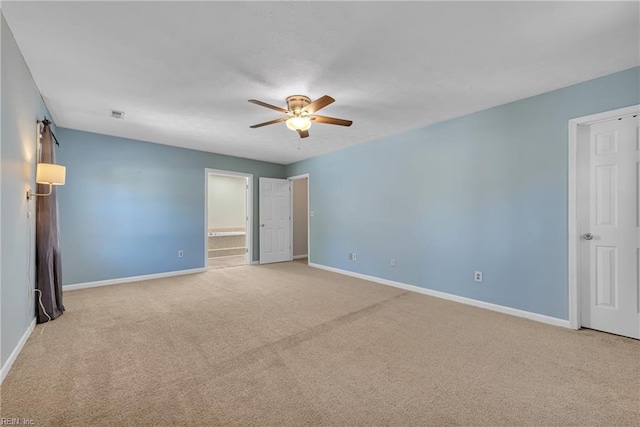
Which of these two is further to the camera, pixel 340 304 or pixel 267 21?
pixel 340 304

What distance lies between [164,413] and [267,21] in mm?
2598

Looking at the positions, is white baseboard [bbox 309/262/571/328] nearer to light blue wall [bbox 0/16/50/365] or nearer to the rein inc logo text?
the rein inc logo text

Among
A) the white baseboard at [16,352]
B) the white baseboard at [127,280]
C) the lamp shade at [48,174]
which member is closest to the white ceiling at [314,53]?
the lamp shade at [48,174]

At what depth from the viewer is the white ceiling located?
1.85m

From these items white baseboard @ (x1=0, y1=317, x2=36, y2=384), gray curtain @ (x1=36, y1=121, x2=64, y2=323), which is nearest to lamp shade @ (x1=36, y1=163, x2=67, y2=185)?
gray curtain @ (x1=36, y1=121, x2=64, y2=323)

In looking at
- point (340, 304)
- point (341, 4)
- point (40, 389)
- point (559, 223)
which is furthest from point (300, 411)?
point (559, 223)

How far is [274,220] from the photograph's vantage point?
6918 millimetres

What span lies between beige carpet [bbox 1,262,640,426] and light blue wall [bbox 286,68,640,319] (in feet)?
1.74

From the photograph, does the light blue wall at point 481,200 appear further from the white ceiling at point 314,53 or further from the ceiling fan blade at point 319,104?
the ceiling fan blade at point 319,104

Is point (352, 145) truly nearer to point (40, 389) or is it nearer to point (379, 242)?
point (379, 242)

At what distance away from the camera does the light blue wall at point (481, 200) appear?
2.96 meters

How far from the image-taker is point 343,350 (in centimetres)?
241

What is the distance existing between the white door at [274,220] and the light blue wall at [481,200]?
2209 mm

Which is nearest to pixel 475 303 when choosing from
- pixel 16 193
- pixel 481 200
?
pixel 481 200
